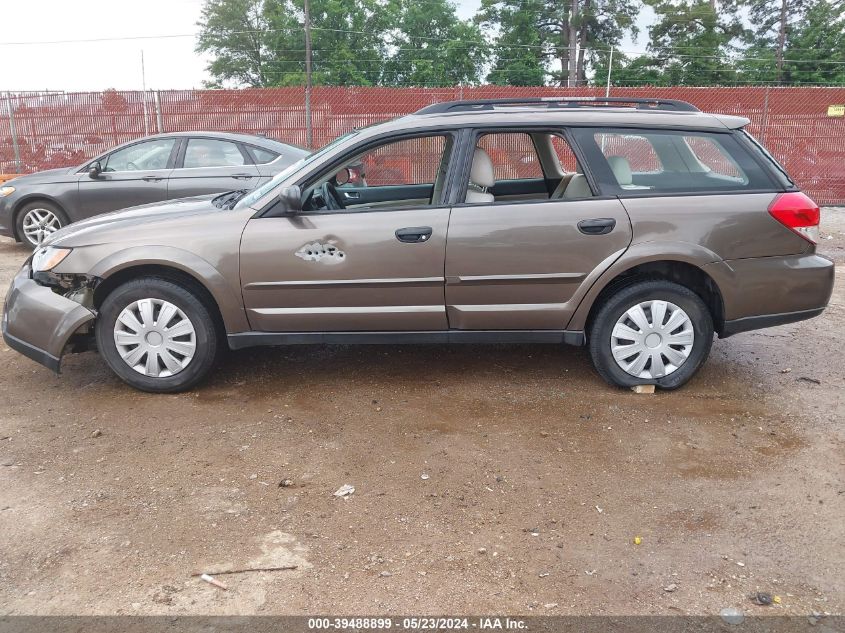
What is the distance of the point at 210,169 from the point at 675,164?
18.3 feet

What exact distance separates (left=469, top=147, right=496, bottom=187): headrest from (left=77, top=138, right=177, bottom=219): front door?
5.10 m

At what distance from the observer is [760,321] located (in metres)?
4.37

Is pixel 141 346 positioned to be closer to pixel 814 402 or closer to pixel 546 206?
pixel 546 206

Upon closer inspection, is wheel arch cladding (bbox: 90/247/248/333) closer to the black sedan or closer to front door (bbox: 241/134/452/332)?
front door (bbox: 241/134/452/332)

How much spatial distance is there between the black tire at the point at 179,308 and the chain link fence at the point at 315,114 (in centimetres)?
977

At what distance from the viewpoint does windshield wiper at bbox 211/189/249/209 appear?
4523 mm

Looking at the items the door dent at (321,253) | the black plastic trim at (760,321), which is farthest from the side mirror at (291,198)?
the black plastic trim at (760,321)

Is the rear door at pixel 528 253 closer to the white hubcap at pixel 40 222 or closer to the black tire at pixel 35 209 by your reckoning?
the black tire at pixel 35 209

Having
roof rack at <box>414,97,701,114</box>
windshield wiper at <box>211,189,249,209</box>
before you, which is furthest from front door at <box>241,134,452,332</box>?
roof rack at <box>414,97,701,114</box>

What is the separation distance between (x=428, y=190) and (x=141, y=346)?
234 cm

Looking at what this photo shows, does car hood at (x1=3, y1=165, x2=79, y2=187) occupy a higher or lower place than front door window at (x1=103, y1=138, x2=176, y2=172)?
lower

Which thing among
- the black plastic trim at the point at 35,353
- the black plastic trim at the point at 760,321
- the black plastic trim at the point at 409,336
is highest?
the black plastic trim at the point at 760,321

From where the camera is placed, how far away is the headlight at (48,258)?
432cm

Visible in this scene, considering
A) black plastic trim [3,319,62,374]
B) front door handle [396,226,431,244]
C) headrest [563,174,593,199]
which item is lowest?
black plastic trim [3,319,62,374]
